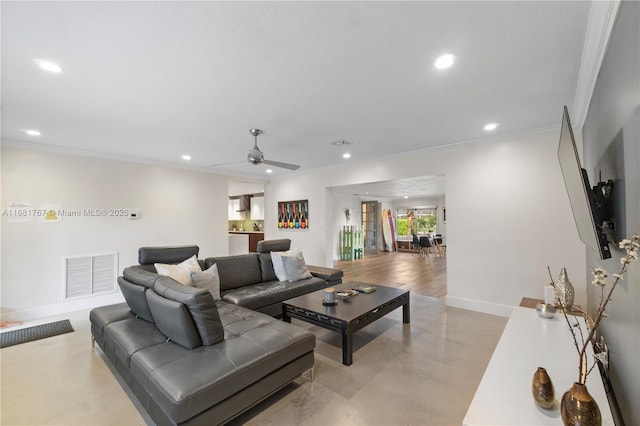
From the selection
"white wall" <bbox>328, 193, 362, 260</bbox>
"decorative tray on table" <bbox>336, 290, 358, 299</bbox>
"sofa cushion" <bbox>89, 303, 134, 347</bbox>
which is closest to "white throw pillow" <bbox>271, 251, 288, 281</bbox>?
"decorative tray on table" <bbox>336, 290, 358, 299</bbox>

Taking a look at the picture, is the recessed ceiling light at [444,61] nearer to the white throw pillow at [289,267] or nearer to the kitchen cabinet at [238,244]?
the white throw pillow at [289,267]

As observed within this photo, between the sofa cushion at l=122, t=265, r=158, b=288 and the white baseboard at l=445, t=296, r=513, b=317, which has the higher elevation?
the sofa cushion at l=122, t=265, r=158, b=288

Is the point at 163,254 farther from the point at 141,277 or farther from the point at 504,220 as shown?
the point at 504,220

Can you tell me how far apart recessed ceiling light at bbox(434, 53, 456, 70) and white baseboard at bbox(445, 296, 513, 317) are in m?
3.40

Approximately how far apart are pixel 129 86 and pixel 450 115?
3.24 meters

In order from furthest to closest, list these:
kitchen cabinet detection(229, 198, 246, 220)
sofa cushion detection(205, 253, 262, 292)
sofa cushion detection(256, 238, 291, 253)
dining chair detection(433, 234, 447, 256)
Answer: kitchen cabinet detection(229, 198, 246, 220) → dining chair detection(433, 234, 447, 256) → sofa cushion detection(256, 238, 291, 253) → sofa cushion detection(205, 253, 262, 292)

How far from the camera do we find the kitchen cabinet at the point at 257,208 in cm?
1017

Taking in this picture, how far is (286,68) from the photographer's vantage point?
2146mm

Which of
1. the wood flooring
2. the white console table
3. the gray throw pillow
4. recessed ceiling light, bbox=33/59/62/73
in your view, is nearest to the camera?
the white console table

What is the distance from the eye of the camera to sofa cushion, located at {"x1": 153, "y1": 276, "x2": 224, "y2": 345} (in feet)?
6.33

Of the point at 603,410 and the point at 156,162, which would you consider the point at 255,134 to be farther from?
the point at 603,410

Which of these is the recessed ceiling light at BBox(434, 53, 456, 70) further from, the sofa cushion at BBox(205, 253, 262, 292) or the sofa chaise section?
the sofa cushion at BBox(205, 253, 262, 292)

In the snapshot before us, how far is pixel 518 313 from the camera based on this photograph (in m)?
2.25

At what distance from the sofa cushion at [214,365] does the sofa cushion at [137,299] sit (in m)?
0.58
